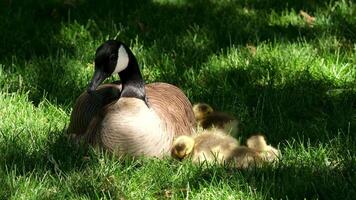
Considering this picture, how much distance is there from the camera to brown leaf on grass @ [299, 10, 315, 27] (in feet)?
23.6

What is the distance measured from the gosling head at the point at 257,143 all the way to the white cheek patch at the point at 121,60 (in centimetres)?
89

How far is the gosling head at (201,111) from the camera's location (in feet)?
17.5

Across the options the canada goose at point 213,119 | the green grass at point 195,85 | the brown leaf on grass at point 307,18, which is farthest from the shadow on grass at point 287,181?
the brown leaf on grass at point 307,18

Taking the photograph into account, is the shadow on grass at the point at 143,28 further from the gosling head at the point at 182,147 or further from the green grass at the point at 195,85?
the gosling head at the point at 182,147

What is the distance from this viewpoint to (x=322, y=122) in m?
5.35

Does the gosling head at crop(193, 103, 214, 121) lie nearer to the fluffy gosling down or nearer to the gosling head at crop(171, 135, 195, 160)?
the fluffy gosling down

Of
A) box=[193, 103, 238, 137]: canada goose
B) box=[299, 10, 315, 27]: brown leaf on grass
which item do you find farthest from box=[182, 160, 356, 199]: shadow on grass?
box=[299, 10, 315, 27]: brown leaf on grass

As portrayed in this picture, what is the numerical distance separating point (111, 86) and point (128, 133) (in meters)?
0.64

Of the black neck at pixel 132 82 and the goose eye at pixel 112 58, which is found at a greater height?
the goose eye at pixel 112 58

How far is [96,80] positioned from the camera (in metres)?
4.68

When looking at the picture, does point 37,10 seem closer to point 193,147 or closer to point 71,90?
point 71,90

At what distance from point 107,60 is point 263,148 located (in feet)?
3.48

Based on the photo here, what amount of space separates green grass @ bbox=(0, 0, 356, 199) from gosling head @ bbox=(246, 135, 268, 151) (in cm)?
15

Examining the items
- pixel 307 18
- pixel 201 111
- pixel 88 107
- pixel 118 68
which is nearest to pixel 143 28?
pixel 307 18
